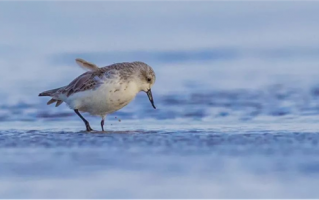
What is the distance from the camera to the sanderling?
11.1m

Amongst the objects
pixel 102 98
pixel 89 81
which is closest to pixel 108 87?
pixel 102 98

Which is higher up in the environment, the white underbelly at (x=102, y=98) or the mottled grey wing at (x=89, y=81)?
the mottled grey wing at (x=89, y=81)

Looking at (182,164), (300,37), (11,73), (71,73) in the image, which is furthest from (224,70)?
(182,164)

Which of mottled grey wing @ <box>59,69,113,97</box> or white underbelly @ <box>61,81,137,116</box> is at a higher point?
mottled grey wing @ <box>59,69,113,97</box>

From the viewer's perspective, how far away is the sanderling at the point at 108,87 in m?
11.1

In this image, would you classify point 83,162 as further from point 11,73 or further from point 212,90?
point 11,73

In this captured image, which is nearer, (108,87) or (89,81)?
(108,87)

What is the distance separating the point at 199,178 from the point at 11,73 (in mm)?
10582

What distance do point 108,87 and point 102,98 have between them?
0.16m

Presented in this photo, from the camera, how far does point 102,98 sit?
11164mm

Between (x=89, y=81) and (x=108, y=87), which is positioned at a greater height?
(x=89, y=81)

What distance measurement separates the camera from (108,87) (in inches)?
437

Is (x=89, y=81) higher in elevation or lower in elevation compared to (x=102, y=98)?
higher

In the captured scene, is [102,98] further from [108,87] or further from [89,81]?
[89,81]
